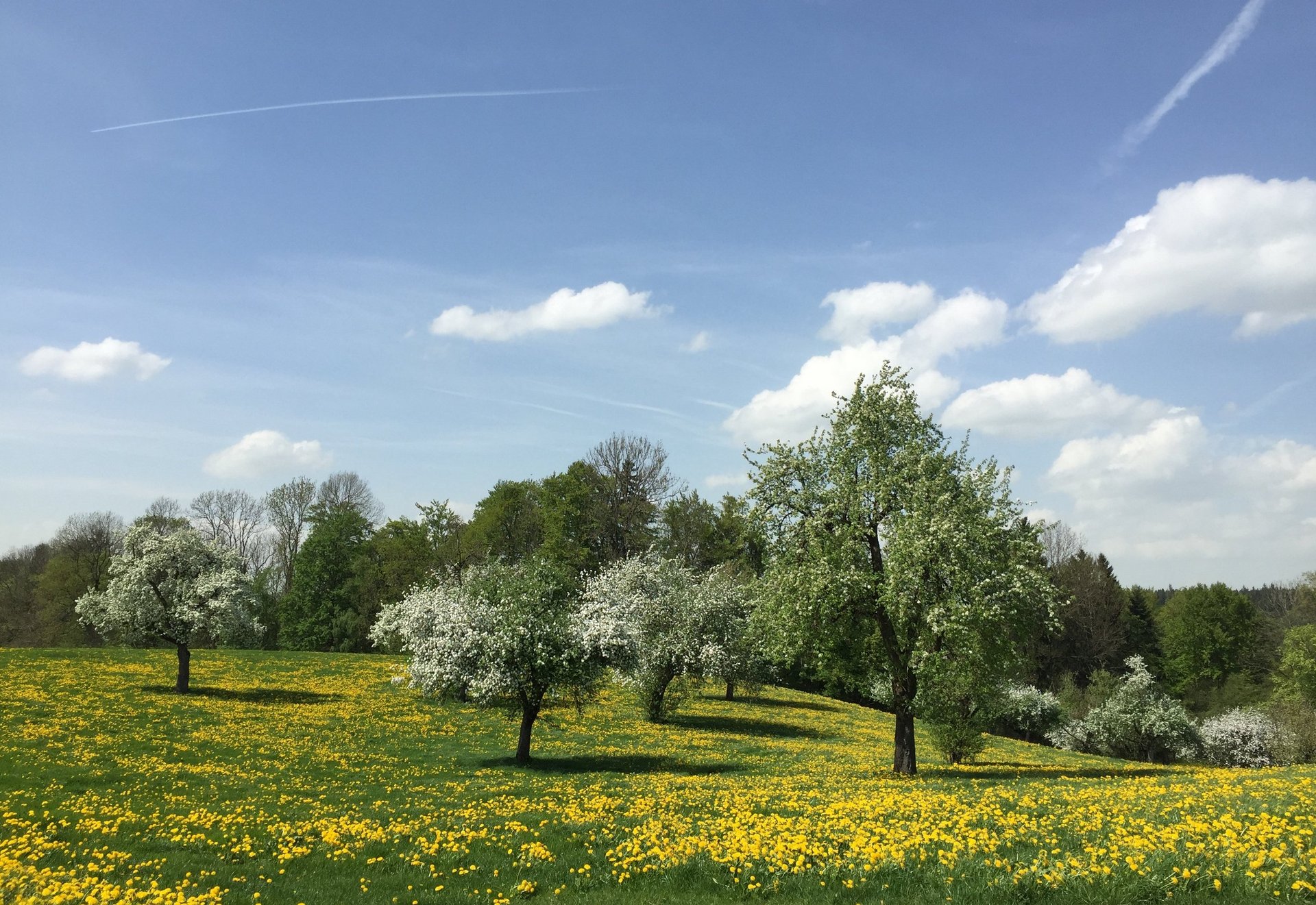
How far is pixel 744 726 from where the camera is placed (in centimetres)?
4853

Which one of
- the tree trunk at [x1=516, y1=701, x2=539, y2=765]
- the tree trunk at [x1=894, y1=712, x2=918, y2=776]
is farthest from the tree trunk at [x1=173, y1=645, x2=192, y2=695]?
the tree trunk at [x1=894, y1=712, x2=918, y2=776]

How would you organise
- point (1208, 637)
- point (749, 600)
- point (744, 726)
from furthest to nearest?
point (1208, 637)
point (744, 726)
point (749, 600)

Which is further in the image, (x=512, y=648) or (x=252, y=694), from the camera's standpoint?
(x=252, y=694)

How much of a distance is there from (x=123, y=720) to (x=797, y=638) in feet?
105

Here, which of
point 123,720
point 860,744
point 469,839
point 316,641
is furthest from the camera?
point 316,641

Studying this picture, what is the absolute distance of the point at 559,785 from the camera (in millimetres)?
25469

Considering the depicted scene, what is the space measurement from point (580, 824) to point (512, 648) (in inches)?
626

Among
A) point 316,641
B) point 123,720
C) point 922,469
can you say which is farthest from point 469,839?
point 316,641

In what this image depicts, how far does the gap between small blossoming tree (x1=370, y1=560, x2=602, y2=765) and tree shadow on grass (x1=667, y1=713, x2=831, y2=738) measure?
14.7m

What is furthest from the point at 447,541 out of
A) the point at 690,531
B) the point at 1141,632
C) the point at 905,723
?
the point at 1141,632

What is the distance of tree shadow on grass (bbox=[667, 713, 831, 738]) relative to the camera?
46000 millimetres

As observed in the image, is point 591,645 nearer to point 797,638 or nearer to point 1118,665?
point 797,638

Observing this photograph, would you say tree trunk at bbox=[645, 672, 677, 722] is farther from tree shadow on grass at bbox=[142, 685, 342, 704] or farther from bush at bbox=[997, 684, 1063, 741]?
bush at bbox=[997, 684, 1063, 741]

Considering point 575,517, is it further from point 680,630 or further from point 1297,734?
point 1297,734
